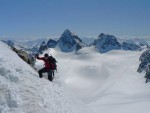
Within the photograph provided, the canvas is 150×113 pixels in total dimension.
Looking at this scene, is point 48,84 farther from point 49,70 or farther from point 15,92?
point 15,92

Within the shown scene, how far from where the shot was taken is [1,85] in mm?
22188

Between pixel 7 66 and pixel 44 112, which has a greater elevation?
pixel 7 66

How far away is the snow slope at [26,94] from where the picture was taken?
2041 centimetres

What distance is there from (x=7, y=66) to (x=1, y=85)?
9.56 feet

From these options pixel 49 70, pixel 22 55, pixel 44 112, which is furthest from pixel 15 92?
pixel 22 55

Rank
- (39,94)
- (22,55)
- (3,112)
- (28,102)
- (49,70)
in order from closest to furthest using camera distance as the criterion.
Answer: (3,112)
(28,102)
(39,94)
(49,70)
(22,55)

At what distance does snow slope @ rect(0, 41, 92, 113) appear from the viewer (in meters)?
20.4

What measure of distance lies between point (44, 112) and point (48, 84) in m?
5.55

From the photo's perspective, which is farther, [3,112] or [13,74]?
[13,74]

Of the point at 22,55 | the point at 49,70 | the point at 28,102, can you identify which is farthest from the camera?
the point at 22,55

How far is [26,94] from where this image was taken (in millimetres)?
21922

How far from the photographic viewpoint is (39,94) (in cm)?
2261

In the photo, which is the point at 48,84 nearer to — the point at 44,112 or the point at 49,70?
the point at 49,70

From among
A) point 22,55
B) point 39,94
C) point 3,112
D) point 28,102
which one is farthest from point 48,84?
point 22,55
